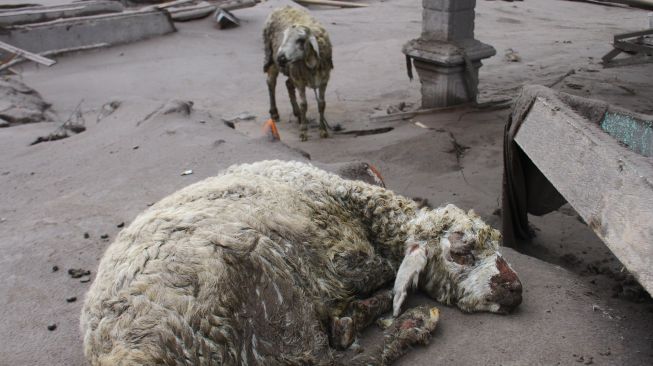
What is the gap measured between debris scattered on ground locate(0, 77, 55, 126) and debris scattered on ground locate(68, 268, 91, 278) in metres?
5.44

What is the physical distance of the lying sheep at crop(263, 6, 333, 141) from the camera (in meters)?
8.33

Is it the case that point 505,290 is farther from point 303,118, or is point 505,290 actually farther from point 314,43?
point 303,118

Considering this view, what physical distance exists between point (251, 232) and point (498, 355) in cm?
139

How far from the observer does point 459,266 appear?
341 centimetres

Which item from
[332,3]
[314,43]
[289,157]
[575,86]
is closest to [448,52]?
[314,43]

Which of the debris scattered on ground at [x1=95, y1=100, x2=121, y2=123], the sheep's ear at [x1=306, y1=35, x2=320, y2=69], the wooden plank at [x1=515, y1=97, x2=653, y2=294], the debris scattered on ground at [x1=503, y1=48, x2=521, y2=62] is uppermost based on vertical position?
the wooden plank at [x1=515, y1=97, x2=653, y2=294]

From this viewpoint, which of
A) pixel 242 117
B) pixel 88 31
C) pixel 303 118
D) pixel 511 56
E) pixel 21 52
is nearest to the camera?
pixel 303 118

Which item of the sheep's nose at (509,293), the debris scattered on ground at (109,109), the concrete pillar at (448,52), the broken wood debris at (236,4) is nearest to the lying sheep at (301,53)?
the concrete pillar at (448,52)

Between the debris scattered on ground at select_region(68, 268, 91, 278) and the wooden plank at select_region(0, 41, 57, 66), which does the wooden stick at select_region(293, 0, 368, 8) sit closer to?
the wooden plank at select_region(0, 41, 57, 66)

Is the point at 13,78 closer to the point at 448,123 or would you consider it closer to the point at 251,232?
the point at 448,123

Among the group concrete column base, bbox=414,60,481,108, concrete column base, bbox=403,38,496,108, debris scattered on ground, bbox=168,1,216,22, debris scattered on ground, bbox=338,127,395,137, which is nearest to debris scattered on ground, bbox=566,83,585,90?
concrete column base, bbox=403,38,496,108

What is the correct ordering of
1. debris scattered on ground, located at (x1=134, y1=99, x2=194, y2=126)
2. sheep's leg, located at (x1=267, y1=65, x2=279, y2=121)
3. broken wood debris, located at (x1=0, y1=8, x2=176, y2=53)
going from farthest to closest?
broken wood debris, located at (x1=0, y1=8, x2=176, y2=53), sheep's leg, located at (x1=267, y1=65, x2=279, y2=121), debris scattered on ground, located at (x1=134, y1=99, x2=194, y2=126)

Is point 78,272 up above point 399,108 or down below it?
above

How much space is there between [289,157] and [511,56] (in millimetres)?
7879
